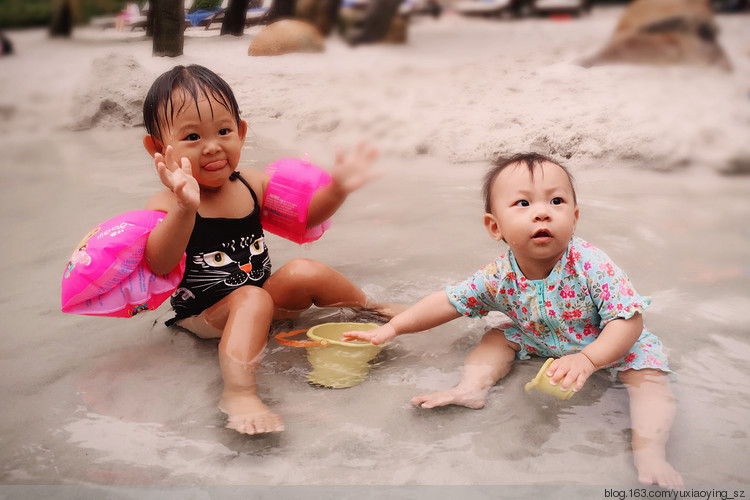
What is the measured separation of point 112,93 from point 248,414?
1.10m

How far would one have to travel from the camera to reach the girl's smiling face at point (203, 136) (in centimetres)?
195

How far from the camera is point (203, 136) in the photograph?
1982mm

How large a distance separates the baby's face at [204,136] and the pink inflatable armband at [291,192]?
9.5 inches

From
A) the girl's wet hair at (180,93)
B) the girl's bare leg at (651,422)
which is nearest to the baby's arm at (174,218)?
the girl's wet hair at (180,93)

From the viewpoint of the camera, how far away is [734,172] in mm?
2588

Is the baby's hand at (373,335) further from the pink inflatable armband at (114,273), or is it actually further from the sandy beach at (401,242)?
the pink inflatable armband at (114,273)

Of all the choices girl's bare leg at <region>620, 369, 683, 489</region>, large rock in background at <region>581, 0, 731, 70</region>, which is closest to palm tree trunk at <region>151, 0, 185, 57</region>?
large rock in background at <region>581, 0, 731, 70</region>

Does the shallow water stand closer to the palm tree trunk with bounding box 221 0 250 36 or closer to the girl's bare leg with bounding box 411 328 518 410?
the girl's bare leg with bounding box 411 328 518 410

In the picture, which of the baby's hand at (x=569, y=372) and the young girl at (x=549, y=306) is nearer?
the baby's hand at (x=569, y=372)

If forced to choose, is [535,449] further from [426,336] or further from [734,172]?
[734,172]

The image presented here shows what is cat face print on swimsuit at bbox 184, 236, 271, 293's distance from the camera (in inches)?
85.5

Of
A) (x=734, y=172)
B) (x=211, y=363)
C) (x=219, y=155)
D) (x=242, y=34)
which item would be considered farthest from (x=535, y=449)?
(x=734, y=172)

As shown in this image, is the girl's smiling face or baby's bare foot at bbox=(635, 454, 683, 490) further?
the girl's smiling face

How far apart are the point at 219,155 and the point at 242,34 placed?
332 millimetres
